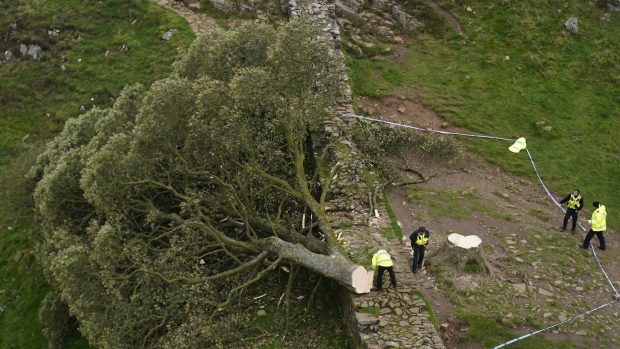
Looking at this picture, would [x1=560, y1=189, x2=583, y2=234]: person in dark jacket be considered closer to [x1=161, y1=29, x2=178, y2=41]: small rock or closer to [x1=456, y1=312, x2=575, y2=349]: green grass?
[x1=456, y1=312, x2=575, y2=349]: green grass

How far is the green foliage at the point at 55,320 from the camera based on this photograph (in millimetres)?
23719

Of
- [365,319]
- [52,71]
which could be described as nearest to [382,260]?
[365,319]

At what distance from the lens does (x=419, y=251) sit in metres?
20.5

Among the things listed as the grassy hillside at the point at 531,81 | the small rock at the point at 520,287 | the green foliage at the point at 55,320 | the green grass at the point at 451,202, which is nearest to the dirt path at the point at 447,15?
the grassy hillside at the point at 531,81

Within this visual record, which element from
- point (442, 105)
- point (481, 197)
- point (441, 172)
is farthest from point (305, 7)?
point (481, 197)

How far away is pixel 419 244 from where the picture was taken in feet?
66.2

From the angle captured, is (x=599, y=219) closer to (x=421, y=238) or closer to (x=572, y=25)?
(x=421, y=238)

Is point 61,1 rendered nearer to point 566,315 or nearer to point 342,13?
point 342,13

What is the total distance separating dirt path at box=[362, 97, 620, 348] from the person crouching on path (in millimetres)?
520

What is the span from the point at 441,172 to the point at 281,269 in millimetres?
9601

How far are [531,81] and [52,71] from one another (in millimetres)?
27213

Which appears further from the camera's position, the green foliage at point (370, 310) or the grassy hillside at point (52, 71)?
the grassy hillside at point (52, 71)

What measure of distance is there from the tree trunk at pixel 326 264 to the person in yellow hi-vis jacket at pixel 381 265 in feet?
1.76

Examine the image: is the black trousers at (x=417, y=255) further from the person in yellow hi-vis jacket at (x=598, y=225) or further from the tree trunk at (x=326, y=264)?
the person in yellow hi-vis jacket at (x=598, y=225)
